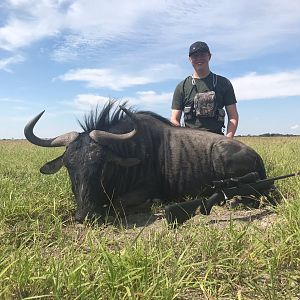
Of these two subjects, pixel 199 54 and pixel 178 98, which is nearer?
pixel 199 54

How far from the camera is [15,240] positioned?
3236mm

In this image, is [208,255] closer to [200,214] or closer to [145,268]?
[145,268]

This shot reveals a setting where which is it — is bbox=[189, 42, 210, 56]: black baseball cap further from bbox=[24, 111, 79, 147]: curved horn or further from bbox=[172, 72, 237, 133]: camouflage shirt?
bbox=[24, 111, 79, 147]: curved horn

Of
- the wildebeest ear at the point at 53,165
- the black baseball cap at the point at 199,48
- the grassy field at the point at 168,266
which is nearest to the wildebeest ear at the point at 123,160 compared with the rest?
the wildebeest ear at the point at 53,165

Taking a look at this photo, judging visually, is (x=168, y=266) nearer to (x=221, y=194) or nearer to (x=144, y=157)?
(x=221, y=194)

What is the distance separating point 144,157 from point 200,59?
2147mm

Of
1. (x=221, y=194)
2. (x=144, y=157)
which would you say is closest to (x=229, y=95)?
(x=144, y=157)

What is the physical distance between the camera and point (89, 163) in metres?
4.34

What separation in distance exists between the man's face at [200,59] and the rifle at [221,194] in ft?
8.68

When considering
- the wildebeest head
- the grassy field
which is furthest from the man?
the grassy field

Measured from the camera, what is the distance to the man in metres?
6.43

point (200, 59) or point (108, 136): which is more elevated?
point (200, 59)

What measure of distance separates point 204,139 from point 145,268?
353cm

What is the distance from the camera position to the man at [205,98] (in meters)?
6.43
